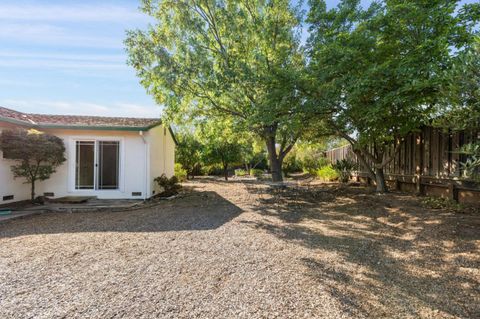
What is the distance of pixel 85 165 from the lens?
31.9 feet

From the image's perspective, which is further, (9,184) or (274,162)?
(274,162)

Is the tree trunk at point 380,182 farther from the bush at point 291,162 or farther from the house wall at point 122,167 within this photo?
the bush at point 291,162

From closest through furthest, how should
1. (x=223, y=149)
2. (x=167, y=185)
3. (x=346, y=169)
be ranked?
1. (x=167, y=185)
2. (x=346, y=169)
3. (x=223, y=149)

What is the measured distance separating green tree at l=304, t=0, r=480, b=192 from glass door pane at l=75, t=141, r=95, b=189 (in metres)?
7.81

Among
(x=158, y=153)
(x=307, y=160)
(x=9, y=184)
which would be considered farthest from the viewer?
(x=307, y=160)

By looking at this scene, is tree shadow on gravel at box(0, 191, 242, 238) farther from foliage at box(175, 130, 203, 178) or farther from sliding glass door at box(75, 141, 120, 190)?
foliage at box(175, 130, 203, 178)

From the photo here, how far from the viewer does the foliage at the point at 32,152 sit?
25.7ft

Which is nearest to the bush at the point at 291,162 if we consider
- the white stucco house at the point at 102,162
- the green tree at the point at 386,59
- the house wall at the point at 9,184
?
the green tree at the point at 386,59

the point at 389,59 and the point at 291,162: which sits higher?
the point at 389,59

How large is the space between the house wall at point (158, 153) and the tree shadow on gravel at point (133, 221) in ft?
6.96

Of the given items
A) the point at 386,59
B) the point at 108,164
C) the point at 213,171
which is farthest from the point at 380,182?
the point at 213,171

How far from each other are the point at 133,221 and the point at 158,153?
16.7 feet

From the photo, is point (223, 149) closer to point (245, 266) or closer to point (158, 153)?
point (158, 153)

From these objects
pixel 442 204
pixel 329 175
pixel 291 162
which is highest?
pixel 291 162
